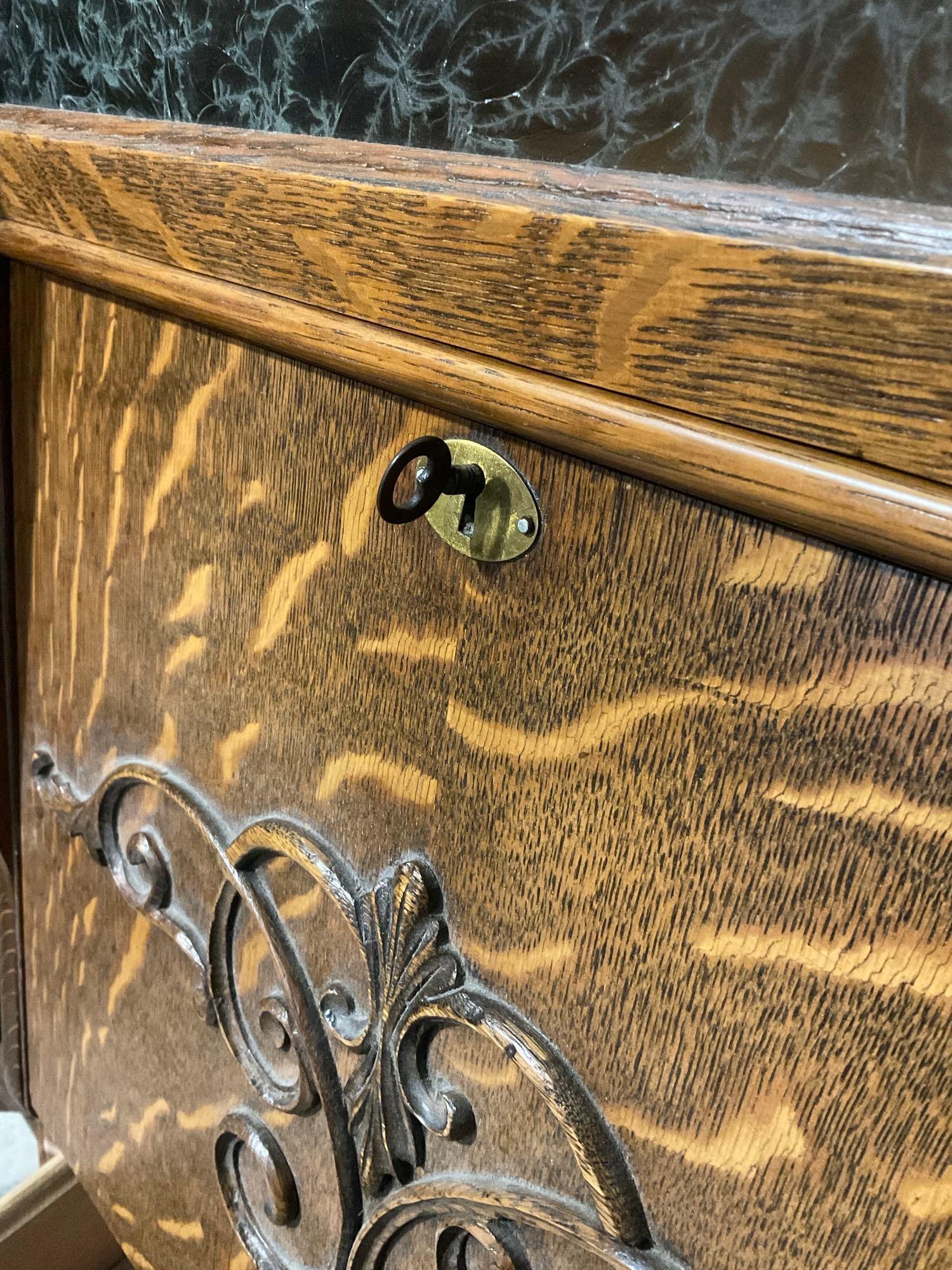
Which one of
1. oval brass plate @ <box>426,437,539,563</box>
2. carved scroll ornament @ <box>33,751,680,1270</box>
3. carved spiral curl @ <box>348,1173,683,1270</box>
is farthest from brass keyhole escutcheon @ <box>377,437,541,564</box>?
carved spiral curl @ <box>348,1173,683,1270</box>

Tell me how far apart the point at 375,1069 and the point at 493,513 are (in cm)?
25

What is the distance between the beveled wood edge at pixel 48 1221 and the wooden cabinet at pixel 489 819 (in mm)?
395

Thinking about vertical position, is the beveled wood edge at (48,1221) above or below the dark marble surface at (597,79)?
below

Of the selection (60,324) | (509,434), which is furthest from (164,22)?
(509,434)

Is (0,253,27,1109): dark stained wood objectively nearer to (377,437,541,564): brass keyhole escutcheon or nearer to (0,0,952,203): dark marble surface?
(0,0,952,203): dark marble surface

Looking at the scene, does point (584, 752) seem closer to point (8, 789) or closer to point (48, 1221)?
point (8, 789)

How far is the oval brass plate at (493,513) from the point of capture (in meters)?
0.29

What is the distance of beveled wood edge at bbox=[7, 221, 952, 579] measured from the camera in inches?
8.0

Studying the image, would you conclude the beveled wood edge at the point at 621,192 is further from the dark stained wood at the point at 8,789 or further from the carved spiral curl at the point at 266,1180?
the carved spiral curl at the point at 266,1180

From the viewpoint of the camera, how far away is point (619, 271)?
8.9 inches

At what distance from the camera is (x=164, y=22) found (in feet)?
1.30

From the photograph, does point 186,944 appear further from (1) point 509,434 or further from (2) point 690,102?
(2) point 690,102

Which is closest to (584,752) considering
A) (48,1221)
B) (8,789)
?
(8,789)

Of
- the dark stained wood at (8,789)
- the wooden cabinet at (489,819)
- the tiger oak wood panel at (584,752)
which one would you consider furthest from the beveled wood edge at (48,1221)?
the tiger oak wood panel at (584,752)
